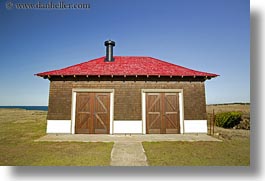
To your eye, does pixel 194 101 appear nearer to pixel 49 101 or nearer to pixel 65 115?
pixel 65 115

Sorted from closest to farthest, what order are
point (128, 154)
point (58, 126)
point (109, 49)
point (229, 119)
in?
point (128, 154) < point (58, 126) < point (109, 49) < point (229, 119)

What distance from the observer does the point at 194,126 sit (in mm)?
8648

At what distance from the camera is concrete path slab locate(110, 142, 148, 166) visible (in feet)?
16.8

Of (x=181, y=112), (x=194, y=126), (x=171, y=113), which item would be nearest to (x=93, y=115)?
(x=171, y=113)

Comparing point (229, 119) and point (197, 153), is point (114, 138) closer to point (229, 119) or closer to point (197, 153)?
point (197, 153)

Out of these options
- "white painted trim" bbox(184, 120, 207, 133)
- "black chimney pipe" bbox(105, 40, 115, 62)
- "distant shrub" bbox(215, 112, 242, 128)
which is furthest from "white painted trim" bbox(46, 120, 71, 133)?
"distant shrub" bbox(215, 112, 242, 128)

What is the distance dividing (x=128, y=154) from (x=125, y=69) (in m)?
4.22

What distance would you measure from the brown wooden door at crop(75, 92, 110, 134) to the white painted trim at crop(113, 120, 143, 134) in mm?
384

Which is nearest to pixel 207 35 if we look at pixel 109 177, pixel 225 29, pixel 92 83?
pixel 225 29

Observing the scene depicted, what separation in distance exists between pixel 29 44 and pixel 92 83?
118 inches

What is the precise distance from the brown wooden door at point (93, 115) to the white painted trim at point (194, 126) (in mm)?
3326

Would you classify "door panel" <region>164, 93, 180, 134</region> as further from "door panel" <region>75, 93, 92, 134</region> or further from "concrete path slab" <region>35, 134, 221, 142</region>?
"door panel" <region>75, 93, 92, 134</region>

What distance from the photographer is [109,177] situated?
513 cm

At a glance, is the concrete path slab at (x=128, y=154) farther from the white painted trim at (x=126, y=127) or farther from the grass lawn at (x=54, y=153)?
the white painted trim at (x=126, y=127)
